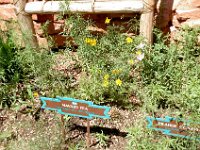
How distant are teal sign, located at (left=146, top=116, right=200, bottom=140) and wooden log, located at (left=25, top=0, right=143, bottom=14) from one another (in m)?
1.21

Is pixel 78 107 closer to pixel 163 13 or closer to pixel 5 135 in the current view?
pixel 5 135

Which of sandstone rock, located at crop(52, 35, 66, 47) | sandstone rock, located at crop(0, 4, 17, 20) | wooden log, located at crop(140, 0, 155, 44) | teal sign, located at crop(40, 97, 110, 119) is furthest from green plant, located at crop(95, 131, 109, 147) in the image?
sandstone rock, located at crop(0, 4, 17, 20)

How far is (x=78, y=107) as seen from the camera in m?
2.63

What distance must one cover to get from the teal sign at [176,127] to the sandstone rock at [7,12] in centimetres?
239

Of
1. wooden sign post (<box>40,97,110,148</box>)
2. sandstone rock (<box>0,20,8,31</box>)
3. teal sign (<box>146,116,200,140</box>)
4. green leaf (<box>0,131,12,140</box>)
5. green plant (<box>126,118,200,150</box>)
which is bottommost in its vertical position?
green leaf (<box>0,131,12,140</box>)

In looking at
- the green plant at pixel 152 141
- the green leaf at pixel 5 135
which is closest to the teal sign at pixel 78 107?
the green plant at pixel 152 141

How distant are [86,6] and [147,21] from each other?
25.9 inches

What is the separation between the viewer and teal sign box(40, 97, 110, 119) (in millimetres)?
2564

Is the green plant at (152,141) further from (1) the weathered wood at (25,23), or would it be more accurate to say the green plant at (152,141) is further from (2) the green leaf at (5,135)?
(1) the weathered wood at (25,23)

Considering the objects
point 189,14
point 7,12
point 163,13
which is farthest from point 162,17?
point 7,12

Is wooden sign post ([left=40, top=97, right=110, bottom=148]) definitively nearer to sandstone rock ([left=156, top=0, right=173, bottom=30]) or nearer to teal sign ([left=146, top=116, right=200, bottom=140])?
teal sign ([left=146, top=116, right=200, bottom=140])

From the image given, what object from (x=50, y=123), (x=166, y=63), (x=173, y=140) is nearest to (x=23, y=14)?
(x=50, y=123)

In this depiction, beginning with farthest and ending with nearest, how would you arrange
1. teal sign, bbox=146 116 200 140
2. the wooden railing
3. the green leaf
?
the wooden railing, the green leaf, teal sign, bbox=146 116 200 140

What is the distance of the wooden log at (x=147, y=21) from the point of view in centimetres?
315
